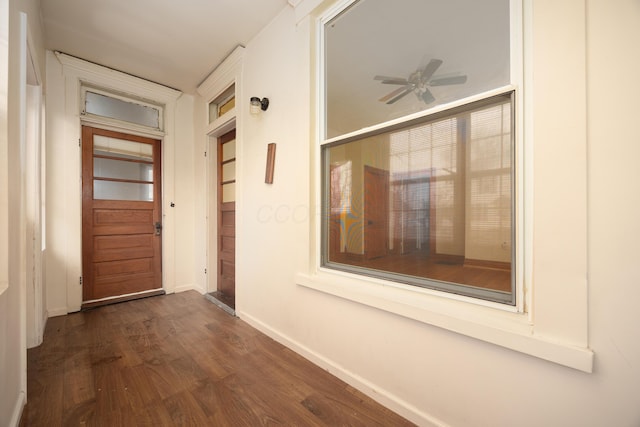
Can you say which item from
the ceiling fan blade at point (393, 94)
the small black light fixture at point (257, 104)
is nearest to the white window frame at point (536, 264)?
the ceiling fan blade at point (393, 94)

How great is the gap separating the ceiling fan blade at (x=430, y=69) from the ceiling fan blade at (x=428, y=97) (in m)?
0.07

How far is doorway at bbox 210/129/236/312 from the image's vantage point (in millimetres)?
3254

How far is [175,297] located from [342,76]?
3439mm

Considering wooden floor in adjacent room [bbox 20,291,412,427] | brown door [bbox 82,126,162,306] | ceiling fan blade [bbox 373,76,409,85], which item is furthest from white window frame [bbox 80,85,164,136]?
ceiling fan blade [bbox 373,76,409,85]

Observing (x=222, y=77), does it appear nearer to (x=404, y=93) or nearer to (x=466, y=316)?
(x=404, y=93)

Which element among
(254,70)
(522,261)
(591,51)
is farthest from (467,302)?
(254,70)

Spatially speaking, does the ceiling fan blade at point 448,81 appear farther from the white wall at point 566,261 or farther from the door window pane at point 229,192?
the door window pane at point 229,192

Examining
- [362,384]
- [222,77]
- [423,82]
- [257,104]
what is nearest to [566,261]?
[423,82]

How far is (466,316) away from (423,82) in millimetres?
1249

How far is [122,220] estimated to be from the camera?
3297mm

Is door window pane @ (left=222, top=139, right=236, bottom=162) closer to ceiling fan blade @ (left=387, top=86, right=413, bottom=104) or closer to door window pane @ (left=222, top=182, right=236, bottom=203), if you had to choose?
door window pane @ (left=222, top=182, right=236, bottom=203)

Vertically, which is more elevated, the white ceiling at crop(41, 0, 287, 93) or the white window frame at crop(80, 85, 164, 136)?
the white ceiling at crop(41, 0, 287, 93)

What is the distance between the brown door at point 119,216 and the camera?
3078 mm

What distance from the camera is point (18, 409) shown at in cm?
137
